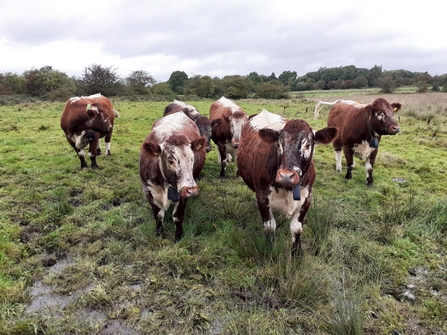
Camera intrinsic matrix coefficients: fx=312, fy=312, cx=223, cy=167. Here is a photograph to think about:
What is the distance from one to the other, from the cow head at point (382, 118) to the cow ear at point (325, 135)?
3.67m

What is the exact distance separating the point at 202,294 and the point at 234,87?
42602mm

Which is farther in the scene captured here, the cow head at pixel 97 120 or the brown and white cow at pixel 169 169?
the cow head at pixel 97 120

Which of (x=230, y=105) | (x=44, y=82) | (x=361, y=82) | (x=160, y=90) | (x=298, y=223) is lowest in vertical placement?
(x=298, y=223)

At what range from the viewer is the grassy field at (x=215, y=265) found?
314 cm

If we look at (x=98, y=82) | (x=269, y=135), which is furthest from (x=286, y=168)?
(x=98, y=82)

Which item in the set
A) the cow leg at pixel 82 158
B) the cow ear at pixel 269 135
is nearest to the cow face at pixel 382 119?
the cow ear at pixel 269 135

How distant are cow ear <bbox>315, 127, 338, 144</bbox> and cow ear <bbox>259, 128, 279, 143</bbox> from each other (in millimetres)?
528

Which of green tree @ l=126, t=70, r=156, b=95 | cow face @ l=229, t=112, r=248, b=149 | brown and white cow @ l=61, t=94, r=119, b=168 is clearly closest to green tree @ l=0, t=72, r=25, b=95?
green tree @ l=126, t=70, r=156, b=95

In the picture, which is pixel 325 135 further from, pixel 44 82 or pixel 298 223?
pixel 44 82

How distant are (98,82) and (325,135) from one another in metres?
40.0

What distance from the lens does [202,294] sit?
359cm

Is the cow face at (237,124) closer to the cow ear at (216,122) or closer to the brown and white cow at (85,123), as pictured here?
the cow ear at (216,122)

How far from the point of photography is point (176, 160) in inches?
157

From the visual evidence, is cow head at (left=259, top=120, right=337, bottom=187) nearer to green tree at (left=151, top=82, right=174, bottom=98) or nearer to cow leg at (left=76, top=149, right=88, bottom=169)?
cow leg at (left=76, top=149, right=88, bottom=169)
